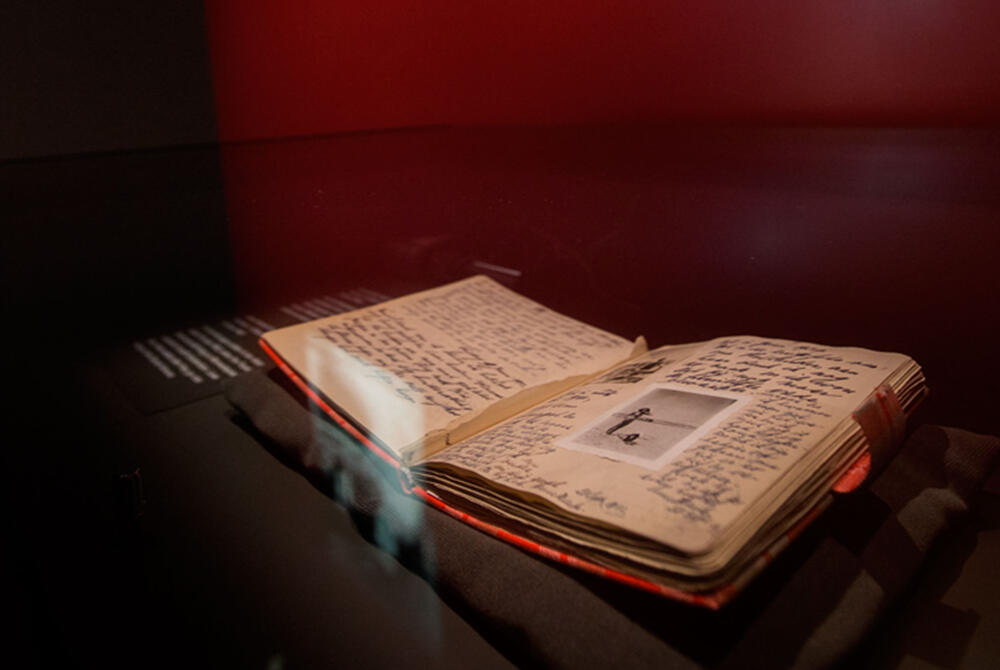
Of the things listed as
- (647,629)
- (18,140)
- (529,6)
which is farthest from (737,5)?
(18,140)

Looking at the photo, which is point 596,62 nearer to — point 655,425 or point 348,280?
point 348,280

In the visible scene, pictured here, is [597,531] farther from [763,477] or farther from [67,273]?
[67,273]

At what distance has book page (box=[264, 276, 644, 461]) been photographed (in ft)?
1.82

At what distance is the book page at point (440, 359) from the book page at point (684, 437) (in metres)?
0.03

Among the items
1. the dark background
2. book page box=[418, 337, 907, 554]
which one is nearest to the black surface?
the dark background

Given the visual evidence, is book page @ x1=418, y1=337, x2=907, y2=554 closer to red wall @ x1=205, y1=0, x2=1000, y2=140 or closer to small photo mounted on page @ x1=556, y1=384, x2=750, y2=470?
small photo mounted on page @ x1=556, y1=384, x2=750, y2=470

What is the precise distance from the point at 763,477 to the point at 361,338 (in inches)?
17.3

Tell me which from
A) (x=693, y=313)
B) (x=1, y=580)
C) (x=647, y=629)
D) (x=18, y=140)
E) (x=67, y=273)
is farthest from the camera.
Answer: (x=18, y=140)

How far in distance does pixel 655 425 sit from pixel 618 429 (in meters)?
0.03

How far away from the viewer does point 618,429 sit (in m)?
0.48

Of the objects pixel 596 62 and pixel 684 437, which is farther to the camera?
pixel 596 62

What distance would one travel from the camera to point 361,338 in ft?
2.31

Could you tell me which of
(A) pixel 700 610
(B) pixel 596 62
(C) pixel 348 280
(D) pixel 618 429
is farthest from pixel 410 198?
(A) pixel 700 610

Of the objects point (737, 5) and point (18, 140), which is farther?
point (18, 140)
